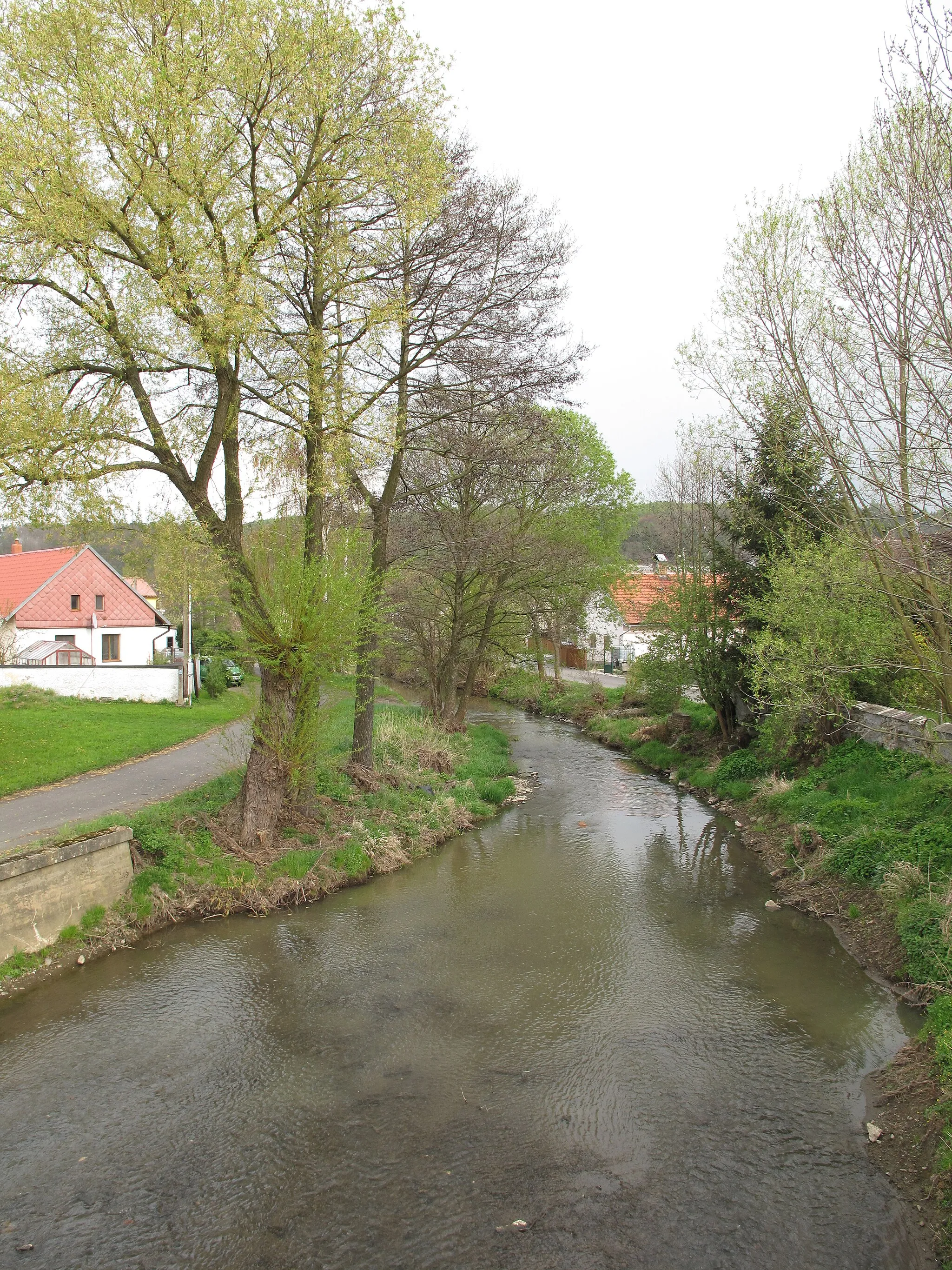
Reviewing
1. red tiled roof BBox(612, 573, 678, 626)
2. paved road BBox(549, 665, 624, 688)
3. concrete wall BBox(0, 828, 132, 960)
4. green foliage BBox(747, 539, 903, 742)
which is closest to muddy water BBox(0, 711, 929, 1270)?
concrete wall BBox(0, 828, 132, 960)

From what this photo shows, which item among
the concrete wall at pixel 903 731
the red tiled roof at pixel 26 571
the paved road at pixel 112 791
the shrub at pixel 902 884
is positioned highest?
the red tiled roof at pixel 26 571

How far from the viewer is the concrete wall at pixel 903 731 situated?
10.4m

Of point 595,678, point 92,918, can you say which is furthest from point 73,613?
point 92,918

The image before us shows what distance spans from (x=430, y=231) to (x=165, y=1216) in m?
13.2

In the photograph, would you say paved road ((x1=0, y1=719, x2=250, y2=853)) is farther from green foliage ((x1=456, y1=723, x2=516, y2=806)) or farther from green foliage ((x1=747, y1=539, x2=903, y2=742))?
green foliage ((x1=747, y1=539, x2=903, y2=742))

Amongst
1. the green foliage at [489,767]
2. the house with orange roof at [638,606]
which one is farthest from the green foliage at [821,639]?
the house with orange roof at [638,606]

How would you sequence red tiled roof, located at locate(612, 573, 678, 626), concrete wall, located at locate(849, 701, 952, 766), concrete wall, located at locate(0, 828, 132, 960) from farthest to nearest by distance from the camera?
red tiled roof, located at locate(612, 573, 678, 626) < concrete wall, located at locate(849, 701, 952, 766) < concrete wall, located at locate(0, 828, 132, 960)

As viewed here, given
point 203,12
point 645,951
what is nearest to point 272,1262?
point 645,951

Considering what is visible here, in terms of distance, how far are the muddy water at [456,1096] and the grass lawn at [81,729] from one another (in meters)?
4.42

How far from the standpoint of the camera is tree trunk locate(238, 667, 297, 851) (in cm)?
1027

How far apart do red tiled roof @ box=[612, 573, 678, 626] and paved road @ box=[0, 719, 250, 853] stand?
11.7m

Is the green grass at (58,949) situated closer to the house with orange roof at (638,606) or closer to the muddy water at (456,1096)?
the muddy water at (456,1096)

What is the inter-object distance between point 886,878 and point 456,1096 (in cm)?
558

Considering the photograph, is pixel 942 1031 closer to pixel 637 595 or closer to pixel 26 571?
pixel 637 595
